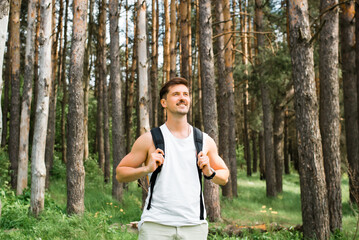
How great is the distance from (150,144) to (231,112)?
1186 centimetres

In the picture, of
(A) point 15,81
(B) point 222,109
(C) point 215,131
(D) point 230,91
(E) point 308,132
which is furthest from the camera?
(D) point 230,91

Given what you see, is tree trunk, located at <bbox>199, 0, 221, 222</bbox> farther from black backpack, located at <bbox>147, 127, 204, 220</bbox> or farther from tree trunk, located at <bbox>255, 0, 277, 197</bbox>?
black backpack, located at <bbox>147, 127, 204, 220</bbox>

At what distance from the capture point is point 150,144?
2.62 m

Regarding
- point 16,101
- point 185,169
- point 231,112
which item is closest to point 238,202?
point 231,112

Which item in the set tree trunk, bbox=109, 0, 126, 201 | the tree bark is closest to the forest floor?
the tree bark

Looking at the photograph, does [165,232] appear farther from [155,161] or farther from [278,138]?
[278,138]

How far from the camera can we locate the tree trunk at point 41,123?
309 inches

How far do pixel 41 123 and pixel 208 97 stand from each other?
4.12m

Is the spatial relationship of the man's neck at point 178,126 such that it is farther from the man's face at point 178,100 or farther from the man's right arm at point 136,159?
the man's right arm at point 136,159

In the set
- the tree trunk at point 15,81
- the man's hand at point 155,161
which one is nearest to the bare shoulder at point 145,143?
the man's hand at point 155,161

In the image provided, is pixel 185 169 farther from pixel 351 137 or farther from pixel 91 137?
pixel 91 137

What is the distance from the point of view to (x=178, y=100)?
2.62 meters

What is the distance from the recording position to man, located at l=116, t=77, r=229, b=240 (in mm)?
2430

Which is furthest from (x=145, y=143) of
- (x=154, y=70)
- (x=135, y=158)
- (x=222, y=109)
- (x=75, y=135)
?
(x=154, y=70)
